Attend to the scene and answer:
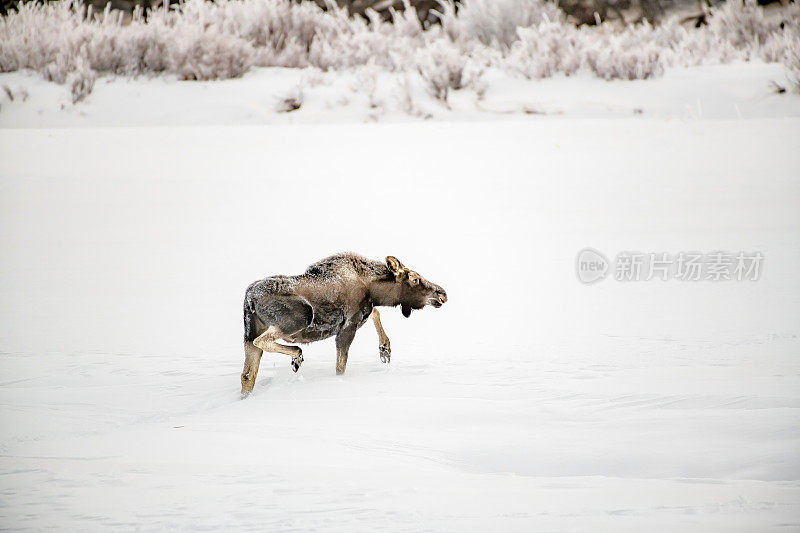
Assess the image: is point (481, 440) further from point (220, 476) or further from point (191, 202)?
point (191, 202)

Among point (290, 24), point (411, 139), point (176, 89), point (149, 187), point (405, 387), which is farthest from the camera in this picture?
point (290, 24)

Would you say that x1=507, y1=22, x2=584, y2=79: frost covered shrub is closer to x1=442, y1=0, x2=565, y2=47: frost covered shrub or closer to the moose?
x1=442, y1=0, x2=565, y2=47: frost covered shrub

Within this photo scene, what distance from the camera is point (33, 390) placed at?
483cm

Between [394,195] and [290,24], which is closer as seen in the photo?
[394,195]

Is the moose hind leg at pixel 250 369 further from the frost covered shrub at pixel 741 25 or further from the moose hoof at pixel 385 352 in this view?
the frost covered shrub at pixel 741 25

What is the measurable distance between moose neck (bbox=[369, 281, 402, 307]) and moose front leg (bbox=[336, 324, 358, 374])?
0.59 ft

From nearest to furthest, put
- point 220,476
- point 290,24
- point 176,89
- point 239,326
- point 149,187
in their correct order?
1. point 220,476
2. point 239,326
3. point 149,187
4. point 176,89
5. point 290,24

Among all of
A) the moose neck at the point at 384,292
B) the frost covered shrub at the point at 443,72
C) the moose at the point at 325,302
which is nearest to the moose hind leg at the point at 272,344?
the moose at the point at 325,302

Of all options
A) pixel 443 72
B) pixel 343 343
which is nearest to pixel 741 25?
pixel 443 72

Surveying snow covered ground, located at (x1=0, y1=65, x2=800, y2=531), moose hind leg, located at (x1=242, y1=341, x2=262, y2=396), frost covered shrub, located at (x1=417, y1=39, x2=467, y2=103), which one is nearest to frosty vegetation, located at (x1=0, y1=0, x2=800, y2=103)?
frost covered shrub, located at (x1=417, y1=39, x2=467, y2=103)

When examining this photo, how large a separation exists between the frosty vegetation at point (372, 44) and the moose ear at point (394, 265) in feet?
28.0

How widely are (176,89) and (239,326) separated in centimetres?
833

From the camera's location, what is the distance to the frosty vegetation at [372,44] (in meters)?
13.5

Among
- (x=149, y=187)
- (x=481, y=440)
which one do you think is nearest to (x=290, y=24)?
(x=149, y=187)
